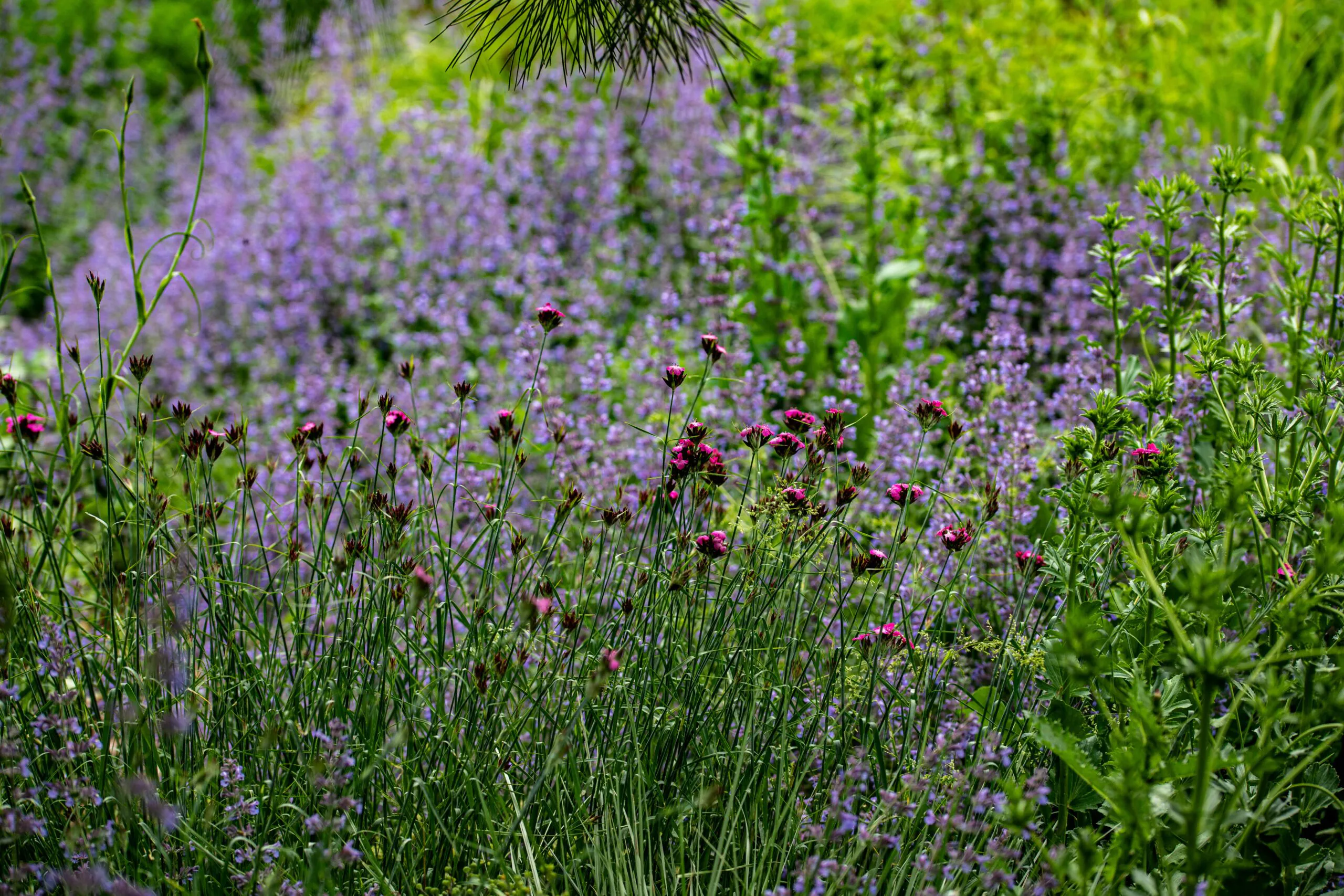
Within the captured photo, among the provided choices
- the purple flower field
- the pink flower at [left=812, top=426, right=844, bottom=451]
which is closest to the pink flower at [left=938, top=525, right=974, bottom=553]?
the purple flower field

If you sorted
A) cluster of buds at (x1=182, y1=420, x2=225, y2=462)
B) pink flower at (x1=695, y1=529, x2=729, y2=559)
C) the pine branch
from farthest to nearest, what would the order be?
the pine branch
cluster of buds at (x1=182, y1=420, x2=225, y2=462)
pink flower at (x1=695, y1=529, x2=729, y2=559)

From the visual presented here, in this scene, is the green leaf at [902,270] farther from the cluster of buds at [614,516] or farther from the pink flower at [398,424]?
the pink flower at [398,424]

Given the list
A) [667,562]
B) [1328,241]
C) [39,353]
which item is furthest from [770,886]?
[39,353]

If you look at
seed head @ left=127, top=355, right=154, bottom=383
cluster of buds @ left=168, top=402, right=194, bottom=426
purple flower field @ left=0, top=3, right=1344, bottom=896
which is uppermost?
seed head @ left=127, top=355, right=154, bottom=383

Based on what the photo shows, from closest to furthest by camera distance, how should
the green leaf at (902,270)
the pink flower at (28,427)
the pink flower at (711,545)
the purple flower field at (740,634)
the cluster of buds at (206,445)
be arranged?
the purple flower field at (740,634)
the pink flower at (711,545)
the cluster of buds at (206,445)
the pink flower at (28,427)
the green leaf at (902,270)

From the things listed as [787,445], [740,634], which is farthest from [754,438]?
[740,634]

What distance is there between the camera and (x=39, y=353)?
5.97 m

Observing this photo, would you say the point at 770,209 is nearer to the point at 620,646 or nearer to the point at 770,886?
the point at 620,646

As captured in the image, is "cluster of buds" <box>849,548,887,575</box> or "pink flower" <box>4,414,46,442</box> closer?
"cluster of buds" <box>849,548,887,575</box>

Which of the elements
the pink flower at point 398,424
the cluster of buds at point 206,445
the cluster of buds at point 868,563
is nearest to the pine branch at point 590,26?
the pink flower at point 398,424

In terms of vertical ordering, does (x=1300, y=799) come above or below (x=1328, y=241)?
below

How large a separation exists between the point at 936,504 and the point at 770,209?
155cm

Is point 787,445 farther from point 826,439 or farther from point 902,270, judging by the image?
point 902,270

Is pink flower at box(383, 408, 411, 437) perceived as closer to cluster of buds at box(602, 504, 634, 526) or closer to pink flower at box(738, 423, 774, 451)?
cluster of buds at box(602, 504, 634, 526)
